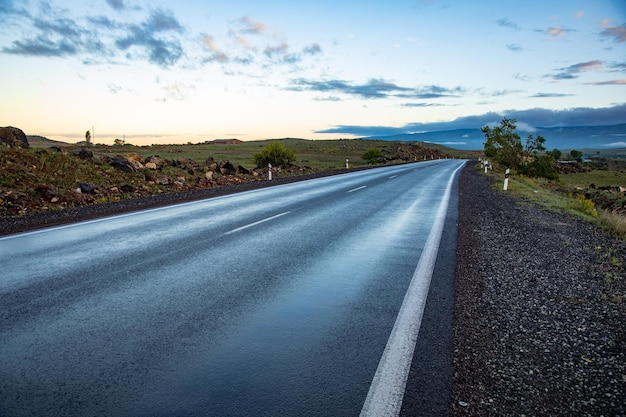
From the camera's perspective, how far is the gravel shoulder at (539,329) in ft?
10.2

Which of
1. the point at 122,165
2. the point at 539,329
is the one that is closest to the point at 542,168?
the point at 122,165

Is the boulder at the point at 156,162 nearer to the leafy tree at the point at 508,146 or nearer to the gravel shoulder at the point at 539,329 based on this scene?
the gravel shoulder at the point at 539,329

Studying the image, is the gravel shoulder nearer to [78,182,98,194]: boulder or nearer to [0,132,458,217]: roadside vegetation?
[0,132,458,217]: roadside vegetation

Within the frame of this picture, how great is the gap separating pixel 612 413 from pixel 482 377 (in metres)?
0.84

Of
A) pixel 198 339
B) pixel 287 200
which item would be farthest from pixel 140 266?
pixel 287 200

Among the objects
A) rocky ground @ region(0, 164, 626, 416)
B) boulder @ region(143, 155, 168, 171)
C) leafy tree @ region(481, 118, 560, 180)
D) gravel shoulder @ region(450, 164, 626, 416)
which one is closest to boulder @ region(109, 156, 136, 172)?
boulder @ region(143, 155, 168, 171)

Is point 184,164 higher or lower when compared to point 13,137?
lower

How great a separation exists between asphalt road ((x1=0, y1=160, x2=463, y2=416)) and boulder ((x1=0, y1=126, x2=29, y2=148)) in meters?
14.6

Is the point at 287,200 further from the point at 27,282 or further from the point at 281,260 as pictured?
the point at 27,282

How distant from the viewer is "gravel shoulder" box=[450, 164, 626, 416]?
3.12m

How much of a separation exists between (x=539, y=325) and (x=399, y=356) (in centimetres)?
175

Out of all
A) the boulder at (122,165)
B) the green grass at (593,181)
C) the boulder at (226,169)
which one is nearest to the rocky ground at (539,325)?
the boulder at (122,165)

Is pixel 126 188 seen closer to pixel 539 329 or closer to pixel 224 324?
pixel 224 324

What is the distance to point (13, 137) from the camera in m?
20.9
